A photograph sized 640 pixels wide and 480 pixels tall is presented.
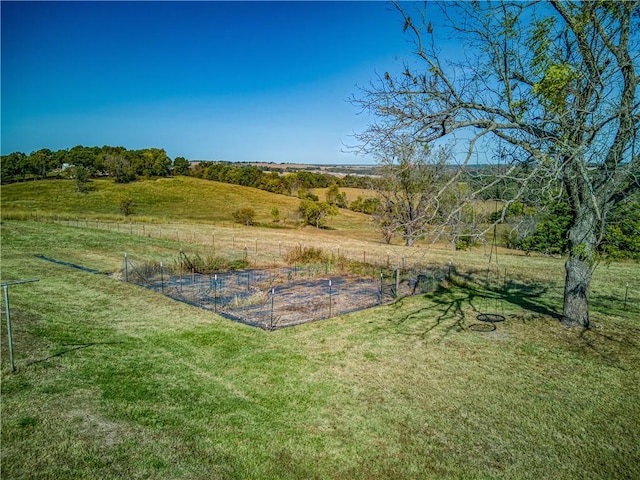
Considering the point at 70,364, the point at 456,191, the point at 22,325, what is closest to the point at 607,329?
the point at 456,191

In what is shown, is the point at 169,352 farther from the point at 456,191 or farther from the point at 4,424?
the point at 456,191

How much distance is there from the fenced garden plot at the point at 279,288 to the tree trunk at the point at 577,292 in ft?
13.6

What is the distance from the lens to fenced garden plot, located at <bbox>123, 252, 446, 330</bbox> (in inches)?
397

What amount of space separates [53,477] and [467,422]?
4.73 m

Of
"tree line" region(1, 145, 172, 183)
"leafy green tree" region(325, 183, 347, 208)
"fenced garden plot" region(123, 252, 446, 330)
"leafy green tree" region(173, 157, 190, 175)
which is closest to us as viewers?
"fenced garden plot" region(123, 252, 446, 330)

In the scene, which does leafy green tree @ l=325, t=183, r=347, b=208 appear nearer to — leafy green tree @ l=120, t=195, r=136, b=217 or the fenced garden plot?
leafy green tree @ l=120, t=195, r=136, b=217

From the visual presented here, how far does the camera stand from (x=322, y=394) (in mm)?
5820

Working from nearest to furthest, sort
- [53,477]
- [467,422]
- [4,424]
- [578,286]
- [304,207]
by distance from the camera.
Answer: [53,477] < [4,424] < [467,422] < [578,286] < [304,207]

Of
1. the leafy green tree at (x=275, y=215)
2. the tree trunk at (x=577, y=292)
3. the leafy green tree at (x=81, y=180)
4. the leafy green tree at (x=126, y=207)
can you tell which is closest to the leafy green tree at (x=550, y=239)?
the tree trunk at (x=577, y=292)

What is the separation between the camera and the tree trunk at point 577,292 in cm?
786

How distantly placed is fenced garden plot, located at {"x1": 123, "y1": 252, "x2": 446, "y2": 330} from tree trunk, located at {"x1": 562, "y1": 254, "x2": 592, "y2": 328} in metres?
4.14

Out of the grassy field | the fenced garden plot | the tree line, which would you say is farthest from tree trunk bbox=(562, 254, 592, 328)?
the tree line

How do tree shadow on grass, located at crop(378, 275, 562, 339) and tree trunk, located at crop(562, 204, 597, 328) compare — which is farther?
tree shadow on grass, located at crop(378, 275, 562, 339)

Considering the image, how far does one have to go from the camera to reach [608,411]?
5.27 metres
